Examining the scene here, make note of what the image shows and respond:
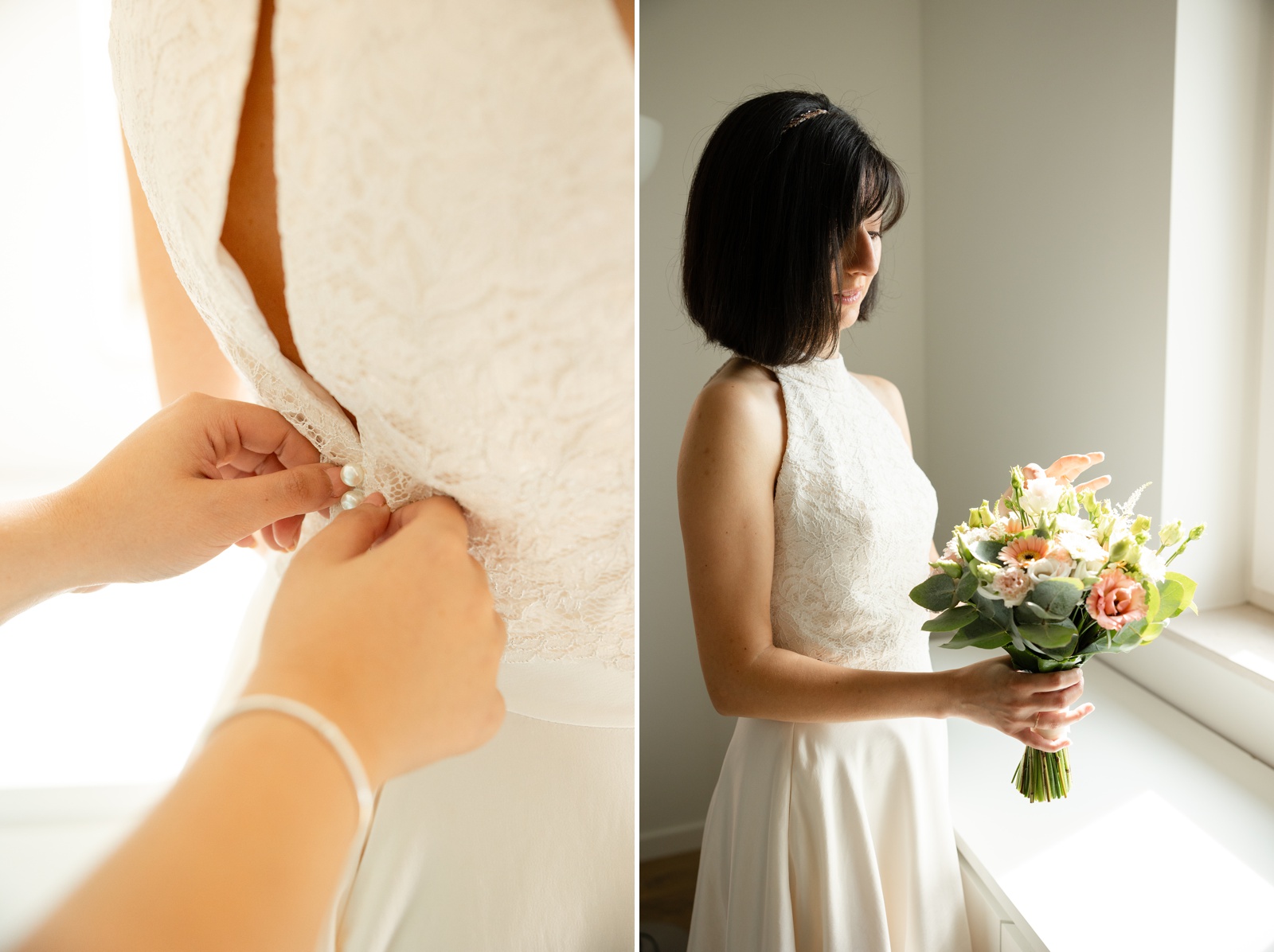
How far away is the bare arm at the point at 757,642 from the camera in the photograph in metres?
0.93

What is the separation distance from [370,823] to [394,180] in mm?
210

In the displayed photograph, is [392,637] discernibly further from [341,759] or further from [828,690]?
[828,690]

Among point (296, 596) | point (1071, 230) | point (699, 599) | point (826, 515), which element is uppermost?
point (1071, 230)

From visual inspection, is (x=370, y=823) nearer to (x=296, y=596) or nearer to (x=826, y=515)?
(x=296, y=596)

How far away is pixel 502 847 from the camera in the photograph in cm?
30

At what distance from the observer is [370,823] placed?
0.80ft

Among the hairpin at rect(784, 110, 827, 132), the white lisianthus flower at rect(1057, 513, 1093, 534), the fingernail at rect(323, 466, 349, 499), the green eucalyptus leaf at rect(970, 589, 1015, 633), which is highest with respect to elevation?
the hairpin at rect(784, 110, 827, 132)

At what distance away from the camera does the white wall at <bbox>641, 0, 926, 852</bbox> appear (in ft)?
5.74

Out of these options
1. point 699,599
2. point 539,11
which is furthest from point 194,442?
point 699,599

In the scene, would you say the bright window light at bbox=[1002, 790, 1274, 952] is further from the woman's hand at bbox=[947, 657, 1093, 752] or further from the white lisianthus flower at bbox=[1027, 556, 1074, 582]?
the white lisianthus flower at bbox=[1027, 556, 1074, 582]

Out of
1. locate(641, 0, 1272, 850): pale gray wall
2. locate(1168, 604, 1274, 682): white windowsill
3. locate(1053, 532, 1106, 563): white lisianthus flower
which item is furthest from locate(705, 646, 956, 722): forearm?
locate(641, 0, 1272, 850): pale gray wall

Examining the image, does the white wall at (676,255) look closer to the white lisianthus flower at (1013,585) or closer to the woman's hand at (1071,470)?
the woman's hand at (1071,470)

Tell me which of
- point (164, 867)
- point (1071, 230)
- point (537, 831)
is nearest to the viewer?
point (164, 867)

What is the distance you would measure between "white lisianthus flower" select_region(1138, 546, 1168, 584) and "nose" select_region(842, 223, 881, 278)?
0.48m
